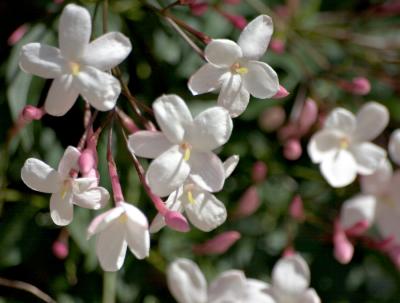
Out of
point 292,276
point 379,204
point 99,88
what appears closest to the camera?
point 99,88

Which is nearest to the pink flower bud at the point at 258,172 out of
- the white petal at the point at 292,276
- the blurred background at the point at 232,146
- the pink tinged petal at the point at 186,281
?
the blurred background at the point at 232,146

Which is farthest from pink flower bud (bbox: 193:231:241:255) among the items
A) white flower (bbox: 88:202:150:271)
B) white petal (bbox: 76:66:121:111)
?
white petal (bbox: 76:66:121:111)

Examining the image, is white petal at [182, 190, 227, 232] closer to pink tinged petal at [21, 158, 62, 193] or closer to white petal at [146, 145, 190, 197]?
white petal at [146, 145, 190, 197]

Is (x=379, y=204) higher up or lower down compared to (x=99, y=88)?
lower down

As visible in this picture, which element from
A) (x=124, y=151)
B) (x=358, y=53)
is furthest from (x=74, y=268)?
(x=358, y=53)

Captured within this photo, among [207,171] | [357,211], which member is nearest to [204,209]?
[207,171]

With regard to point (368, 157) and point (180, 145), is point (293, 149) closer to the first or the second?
point (368, 157)
